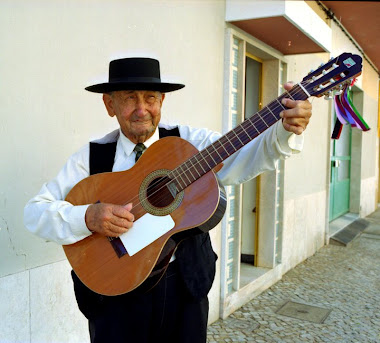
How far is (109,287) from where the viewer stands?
1.85 metres

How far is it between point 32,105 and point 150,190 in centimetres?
Answer: 93

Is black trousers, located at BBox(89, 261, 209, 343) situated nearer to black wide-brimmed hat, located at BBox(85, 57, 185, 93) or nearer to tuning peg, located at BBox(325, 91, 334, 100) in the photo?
black wide-brimmed hat, located at BBox(85, 57, 185, 93)

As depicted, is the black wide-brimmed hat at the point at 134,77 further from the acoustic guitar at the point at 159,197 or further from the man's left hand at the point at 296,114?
the man's left hand at the point at 296,114

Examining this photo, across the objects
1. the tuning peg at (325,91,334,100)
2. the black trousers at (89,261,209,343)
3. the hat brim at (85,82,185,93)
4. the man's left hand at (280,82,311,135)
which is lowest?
the black trousers at (89,261,209,343)

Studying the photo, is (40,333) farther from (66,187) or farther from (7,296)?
(66,187)

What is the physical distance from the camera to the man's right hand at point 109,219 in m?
1.81

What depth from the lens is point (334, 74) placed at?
5.32ft

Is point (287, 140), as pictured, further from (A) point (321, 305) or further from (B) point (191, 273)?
(A) point (321, 305)

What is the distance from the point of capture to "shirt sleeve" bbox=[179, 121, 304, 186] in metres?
1.77

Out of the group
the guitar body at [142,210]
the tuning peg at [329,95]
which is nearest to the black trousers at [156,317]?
the guitar body at [142,210]

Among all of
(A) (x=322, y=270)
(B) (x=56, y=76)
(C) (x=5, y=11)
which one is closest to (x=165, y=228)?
(B) (x=56, y=76)

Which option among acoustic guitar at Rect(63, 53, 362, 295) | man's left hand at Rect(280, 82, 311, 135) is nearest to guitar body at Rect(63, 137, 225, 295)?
acoustic guitar at Rect(63, 53, 362, 295)

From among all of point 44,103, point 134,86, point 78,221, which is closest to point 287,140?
Result: point 134,86

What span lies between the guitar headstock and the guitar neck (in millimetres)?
188
